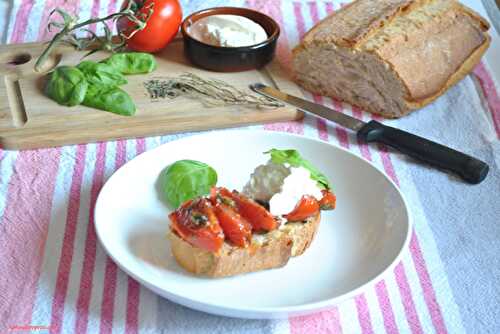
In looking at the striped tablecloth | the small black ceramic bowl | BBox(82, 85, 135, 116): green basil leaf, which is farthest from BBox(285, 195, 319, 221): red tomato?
the small black ceramic bowl

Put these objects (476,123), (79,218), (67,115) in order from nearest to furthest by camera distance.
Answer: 1. (79,218)
2. (67,115)
3. (476,123)

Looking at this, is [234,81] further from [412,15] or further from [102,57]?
[412,15]

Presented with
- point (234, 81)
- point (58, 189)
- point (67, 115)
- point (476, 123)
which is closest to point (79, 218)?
point (58, 189)

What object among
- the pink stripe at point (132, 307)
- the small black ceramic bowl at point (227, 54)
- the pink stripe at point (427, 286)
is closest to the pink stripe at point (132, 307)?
the pink stripe at point (132, 307)

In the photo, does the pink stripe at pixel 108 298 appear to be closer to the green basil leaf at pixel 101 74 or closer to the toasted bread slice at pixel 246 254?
the toasted bread slice at pixel 246 254

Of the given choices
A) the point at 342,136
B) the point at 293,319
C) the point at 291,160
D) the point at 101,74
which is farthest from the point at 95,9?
the point at 293,319

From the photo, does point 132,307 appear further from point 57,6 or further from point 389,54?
point 57,6
